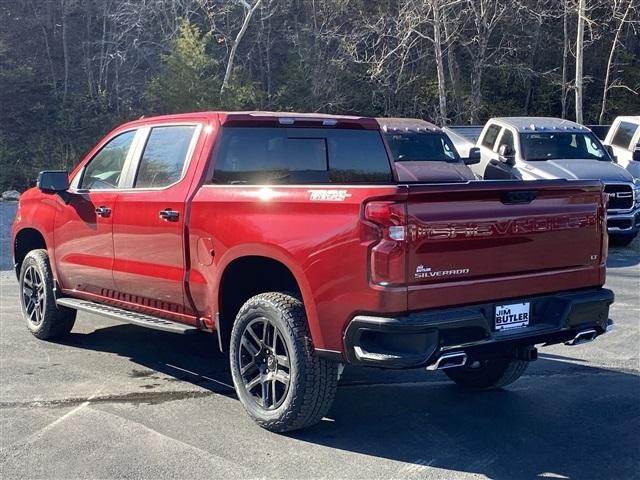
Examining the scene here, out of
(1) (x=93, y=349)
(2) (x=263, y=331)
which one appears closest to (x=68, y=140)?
(1) (x=93, y=349)

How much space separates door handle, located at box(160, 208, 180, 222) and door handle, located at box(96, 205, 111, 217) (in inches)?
30.8

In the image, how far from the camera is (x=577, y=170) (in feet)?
43.8

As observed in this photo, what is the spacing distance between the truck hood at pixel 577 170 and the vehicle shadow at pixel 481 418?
7014 mm

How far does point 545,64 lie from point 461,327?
2927 cm

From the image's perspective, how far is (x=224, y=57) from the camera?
30672 mm

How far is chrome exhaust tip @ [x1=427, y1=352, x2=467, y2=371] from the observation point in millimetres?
4242

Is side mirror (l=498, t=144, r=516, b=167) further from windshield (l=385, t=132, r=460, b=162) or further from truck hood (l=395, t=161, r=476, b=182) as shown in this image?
truck hood (l=395, t=161, r=476, b=182)

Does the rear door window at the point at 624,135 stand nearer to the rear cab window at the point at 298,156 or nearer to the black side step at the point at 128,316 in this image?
the rear cab window at the point at 298,156

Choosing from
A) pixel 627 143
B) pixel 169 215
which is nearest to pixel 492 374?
pixel 169 215

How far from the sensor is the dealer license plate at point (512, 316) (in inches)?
178

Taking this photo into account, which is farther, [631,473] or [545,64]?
[545,64]

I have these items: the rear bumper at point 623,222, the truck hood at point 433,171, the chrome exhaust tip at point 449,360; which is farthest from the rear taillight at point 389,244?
the rear bumper at point 623,222

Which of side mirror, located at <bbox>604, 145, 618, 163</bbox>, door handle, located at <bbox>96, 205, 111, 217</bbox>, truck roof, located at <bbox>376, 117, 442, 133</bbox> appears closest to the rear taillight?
door handle, located at <bbox>96, 205, 111, 217</bbox>

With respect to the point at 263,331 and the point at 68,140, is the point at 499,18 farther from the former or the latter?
the point at 263,331
